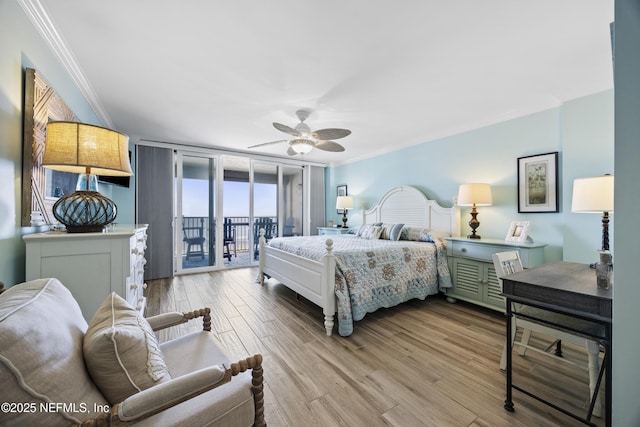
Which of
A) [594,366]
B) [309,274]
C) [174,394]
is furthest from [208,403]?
[594,366]

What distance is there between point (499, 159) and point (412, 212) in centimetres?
142

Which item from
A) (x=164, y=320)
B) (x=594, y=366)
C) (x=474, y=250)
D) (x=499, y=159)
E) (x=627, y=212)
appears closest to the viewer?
(x=627, y=212)

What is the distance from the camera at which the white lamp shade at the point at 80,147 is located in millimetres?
1354

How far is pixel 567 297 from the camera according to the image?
1.30 meters

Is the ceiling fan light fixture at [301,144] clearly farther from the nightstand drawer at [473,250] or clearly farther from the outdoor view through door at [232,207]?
the outdoor view through door at [232,207]

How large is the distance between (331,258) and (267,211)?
3.52 metres

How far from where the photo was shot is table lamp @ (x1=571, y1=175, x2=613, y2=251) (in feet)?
5.85

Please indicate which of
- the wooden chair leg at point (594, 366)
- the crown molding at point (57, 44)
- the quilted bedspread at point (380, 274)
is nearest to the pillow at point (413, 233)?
the quilted bedspread at point (380, 274)

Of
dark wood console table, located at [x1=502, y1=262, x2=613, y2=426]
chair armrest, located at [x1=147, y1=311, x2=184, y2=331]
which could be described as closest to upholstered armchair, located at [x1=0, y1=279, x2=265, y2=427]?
chair armrest, located at [x1=147, y1=311, x2=184, y2=331]

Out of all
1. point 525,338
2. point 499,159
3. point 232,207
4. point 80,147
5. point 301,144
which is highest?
point 301,144

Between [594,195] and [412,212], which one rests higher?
[594,195]

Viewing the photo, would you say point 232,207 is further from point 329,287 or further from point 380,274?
point 380,274

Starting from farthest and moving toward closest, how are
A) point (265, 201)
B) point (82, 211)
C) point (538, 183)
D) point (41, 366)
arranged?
point (265, 201) → point (538, 183) → point (82, 211) → point (41, 366)

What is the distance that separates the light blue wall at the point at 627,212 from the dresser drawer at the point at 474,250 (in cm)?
200
